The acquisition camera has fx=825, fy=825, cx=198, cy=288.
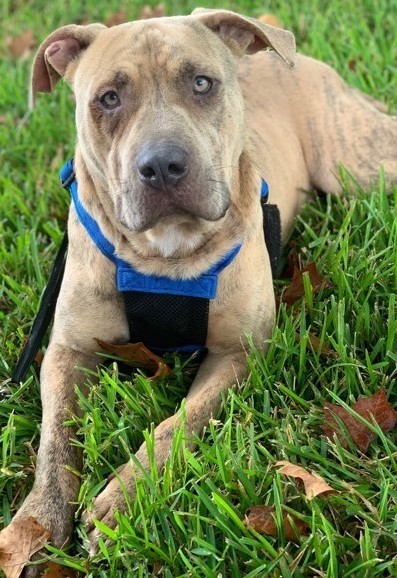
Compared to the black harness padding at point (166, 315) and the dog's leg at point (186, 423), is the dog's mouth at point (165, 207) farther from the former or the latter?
the dog's leg at point (186, 423)

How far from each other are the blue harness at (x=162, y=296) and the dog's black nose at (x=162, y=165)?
49 cm

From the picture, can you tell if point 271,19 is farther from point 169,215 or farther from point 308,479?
A: point 308,479

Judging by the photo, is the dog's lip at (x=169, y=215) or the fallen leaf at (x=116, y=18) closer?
the dog's lip at (x=169, y=215)

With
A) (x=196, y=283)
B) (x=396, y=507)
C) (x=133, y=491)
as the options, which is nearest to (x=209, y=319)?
(x=196, y=283)

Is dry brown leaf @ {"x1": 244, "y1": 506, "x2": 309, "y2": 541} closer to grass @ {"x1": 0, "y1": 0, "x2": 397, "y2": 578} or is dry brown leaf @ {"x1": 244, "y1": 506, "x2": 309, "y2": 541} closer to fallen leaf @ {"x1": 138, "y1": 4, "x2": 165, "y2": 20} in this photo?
grass @ {"x1": 0, "y1": 0, "x2": 397, "y2": 578}

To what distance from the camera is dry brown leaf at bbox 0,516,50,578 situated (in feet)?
8.51

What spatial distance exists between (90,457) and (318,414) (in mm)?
818

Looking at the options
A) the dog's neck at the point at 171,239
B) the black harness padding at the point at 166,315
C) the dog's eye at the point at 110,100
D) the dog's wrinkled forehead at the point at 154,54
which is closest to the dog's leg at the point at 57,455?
the black harness padding at the point at 166,315

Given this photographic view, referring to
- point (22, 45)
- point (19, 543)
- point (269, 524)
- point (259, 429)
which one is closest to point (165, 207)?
point (259, 429)

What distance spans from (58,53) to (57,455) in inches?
64.5

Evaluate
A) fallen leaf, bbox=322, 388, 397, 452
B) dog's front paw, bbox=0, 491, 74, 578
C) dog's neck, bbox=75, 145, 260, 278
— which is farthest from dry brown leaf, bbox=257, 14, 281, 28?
dog's front paw, bbox=0, 491, 74, 578

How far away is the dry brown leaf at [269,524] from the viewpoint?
98.3 inches

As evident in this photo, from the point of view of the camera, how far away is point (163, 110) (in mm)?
A: 2918

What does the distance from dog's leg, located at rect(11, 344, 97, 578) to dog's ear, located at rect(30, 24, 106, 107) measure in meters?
1.12
